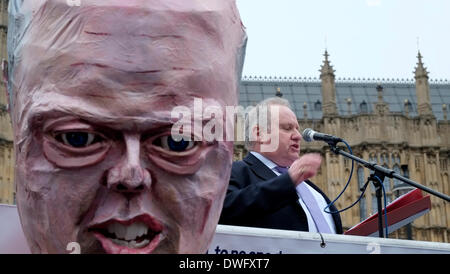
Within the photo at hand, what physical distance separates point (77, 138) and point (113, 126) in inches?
2.8

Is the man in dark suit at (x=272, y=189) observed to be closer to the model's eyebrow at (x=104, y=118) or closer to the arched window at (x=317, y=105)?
the model's eyebrow at (x=104, y=118)

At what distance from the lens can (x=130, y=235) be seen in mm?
1258

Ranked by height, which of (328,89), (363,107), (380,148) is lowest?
(380,148)

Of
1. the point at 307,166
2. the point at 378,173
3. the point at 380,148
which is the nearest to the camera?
the point at 307,166

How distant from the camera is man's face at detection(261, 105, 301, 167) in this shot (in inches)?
114

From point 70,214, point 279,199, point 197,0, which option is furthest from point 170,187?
point 279,199

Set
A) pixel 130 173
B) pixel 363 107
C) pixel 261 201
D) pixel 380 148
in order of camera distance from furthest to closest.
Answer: pixel 363 107, pixel 380 148, pixel 261 201, pixel 130 173

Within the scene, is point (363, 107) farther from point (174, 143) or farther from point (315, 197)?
point (174, 143)

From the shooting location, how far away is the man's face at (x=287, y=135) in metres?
2.91

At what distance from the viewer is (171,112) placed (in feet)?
4.11

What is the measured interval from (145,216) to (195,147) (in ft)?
0.50

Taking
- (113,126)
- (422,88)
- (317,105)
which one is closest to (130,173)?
(113,126)

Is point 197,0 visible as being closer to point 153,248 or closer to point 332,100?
point 153,248

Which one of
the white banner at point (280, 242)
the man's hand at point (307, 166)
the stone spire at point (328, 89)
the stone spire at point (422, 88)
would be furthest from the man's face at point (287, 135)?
the stone spire at point (422, 88)
